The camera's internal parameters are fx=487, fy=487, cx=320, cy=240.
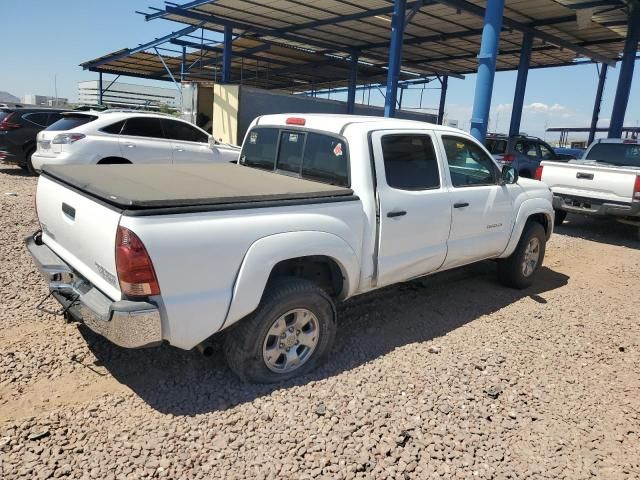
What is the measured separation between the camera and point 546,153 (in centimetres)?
1345

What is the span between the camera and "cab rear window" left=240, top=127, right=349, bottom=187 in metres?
3.88

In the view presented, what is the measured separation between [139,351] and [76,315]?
28.0 inches

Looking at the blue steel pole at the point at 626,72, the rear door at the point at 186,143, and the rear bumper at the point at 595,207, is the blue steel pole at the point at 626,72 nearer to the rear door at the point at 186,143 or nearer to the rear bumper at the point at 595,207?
the rear bumper at the point at 595,207

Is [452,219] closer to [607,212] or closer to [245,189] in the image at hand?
[245,189]

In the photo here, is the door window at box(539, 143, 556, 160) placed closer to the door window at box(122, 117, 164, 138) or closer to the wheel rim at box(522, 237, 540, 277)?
the wheel rim at box(522, 237, 540, 277)

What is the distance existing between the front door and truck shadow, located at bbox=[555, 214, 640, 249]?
5.12 meters

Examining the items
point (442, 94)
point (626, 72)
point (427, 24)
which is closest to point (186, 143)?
point (427, 24)

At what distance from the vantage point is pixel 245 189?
3.29 metres

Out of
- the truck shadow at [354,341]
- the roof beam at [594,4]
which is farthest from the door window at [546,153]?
the truck shadow at [354,341]

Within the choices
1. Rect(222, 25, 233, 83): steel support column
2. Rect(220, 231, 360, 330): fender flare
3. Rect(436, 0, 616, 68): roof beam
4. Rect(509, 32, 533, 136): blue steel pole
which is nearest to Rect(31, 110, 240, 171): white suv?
Rect(220, 231, 360, 330): fender flare

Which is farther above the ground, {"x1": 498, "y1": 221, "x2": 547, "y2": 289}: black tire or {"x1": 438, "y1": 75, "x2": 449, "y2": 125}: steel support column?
{"x1": 438, "y1": 75, "x2": 449, "y2": 125}: steel support column

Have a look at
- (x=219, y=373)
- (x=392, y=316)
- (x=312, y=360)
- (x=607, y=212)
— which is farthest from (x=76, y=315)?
(x=607, y=212)

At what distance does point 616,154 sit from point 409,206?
8016 mm

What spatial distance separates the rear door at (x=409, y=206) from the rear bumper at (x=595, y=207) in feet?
18.0
